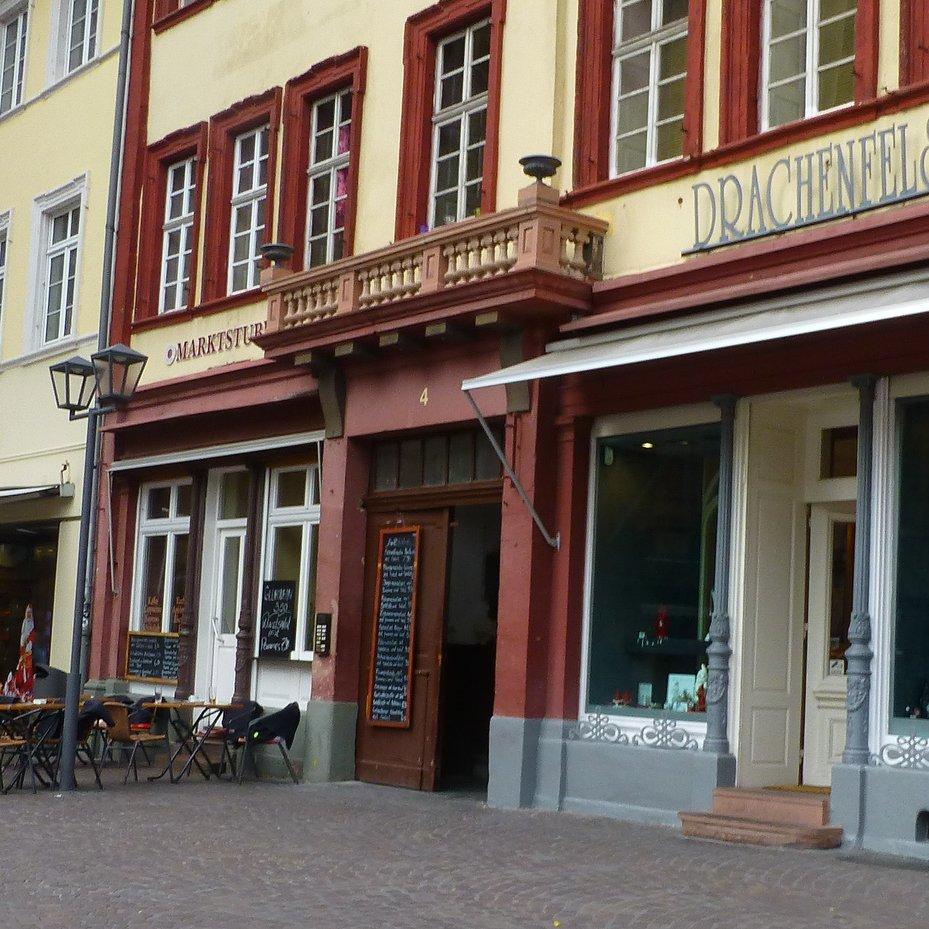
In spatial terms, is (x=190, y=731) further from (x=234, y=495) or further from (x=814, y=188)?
(x=814, y=188)

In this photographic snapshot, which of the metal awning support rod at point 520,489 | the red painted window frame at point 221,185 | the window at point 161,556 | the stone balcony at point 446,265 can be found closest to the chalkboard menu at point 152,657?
the window at point 161,556

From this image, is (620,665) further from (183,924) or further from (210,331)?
(210,331)

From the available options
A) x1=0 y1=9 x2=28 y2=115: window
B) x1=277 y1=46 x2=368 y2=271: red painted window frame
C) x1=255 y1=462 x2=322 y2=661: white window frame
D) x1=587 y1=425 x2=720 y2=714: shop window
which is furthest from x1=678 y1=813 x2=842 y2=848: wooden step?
x1=0 y1=9 x2=28 y2=115: window

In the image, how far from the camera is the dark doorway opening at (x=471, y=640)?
1498cm

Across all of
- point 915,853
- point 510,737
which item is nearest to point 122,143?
point 510,737

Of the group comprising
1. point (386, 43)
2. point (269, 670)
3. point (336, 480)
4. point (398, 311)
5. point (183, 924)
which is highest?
point (386, 43)

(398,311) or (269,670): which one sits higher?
(398,311)

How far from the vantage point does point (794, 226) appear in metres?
11.3

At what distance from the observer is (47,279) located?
21.9 m

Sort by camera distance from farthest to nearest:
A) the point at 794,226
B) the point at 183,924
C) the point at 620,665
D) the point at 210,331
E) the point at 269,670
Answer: the point at 210,331 → the point at 269,670 → the point at 620,665 → the point at 794,226 → the point at 183,924

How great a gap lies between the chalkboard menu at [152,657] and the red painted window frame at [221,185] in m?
3.75

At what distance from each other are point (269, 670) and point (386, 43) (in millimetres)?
6242

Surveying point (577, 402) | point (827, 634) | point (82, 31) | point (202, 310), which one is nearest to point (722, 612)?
point (827, 634)

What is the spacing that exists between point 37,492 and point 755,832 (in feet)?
38.9
